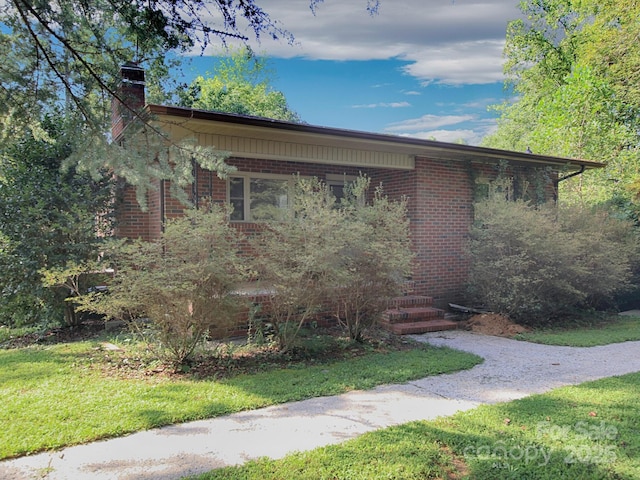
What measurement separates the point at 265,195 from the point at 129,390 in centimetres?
497

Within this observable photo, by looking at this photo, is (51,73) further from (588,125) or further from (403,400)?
(588,125)

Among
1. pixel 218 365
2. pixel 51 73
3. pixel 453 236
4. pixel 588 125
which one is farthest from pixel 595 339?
pixel 588 125

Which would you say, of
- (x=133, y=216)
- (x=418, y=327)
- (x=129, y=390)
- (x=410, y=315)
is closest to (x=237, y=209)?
(x=133, y=216)

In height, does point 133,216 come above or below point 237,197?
below

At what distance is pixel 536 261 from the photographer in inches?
326

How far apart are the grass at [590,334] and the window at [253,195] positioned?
16.3 ft

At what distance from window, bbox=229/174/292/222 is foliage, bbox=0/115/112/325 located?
2427 mm

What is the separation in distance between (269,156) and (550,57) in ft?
75.9

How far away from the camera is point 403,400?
4492 millimetres

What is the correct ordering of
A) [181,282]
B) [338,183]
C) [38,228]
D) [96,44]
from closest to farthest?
[96,44] < [181,282] < [38,228] < [338,183]

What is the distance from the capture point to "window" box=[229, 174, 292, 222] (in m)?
8.61

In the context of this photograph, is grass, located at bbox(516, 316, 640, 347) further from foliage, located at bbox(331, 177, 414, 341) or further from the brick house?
foliage, located at bbox(331, 177, 414, 341)

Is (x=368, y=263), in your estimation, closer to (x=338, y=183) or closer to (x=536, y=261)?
(x=536, y=261)

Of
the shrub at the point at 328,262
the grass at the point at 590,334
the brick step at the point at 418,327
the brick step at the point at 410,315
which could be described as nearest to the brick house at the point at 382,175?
the brick step at the point at 410,315
